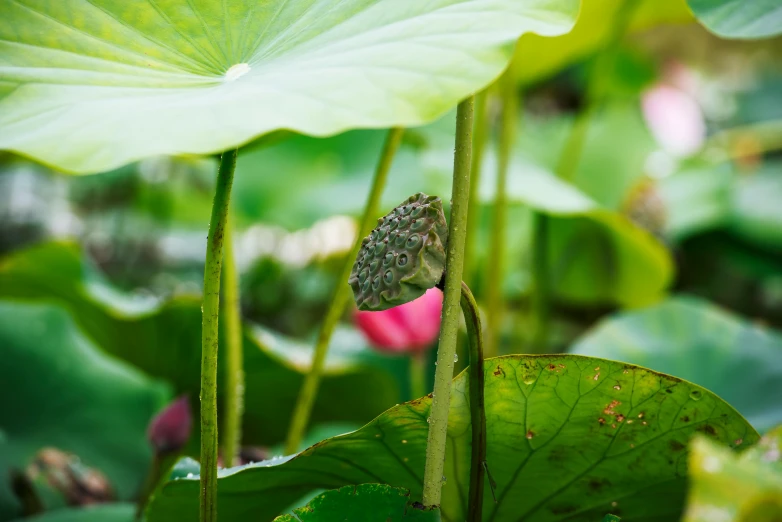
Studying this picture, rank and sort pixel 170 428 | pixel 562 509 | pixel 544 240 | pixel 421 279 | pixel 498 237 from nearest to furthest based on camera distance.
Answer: pixel 421 279, pixel 562 509, pixel 170 428, pixel 498 237, pixel 544 240

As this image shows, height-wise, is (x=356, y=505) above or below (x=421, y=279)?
below

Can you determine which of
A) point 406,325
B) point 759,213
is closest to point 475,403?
point 406,325

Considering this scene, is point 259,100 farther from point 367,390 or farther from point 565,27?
point 367,390

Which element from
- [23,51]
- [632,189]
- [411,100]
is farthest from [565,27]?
[632,189]

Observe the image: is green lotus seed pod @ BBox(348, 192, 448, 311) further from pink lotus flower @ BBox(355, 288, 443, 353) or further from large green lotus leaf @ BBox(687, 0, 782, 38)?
pink lotus flower @ BBox(355, 288, 443, 353)

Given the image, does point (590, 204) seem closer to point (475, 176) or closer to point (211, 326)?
point (475, 176)

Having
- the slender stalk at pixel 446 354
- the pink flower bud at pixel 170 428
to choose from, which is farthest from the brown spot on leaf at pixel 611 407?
the pink flower bud at pixel 170 428

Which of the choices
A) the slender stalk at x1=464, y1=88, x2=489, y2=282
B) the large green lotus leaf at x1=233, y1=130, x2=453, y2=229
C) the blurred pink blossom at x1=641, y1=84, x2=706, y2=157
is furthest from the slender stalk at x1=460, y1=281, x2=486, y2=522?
the blurred pink blossom at x1=641, y1=84, x2=706, y2=157

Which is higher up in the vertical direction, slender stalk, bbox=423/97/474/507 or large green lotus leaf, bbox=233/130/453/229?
large green lotus leaf, bbox=233/130/453/229
